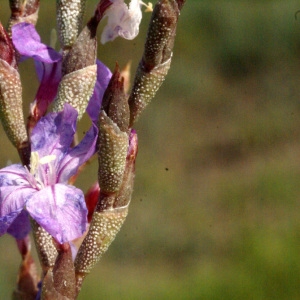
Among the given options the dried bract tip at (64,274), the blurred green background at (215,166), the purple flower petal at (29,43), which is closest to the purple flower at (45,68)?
the purple flower petal at (29,43)

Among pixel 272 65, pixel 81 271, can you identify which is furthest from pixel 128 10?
pixel 272 65

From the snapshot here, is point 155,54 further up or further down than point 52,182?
further up

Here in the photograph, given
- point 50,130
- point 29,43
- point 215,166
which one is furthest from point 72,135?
point 215,166

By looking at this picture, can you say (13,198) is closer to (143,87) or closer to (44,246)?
Result: (44,246)

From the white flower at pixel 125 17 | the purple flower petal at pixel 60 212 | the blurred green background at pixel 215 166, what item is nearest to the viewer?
the purple flower petal at pixel 60 212

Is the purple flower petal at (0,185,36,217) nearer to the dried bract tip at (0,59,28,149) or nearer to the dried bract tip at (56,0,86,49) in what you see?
the dried bract tip at (0,59,28,149)

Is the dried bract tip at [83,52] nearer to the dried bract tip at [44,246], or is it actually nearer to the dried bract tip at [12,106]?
the dried bract tip at [12,106]
